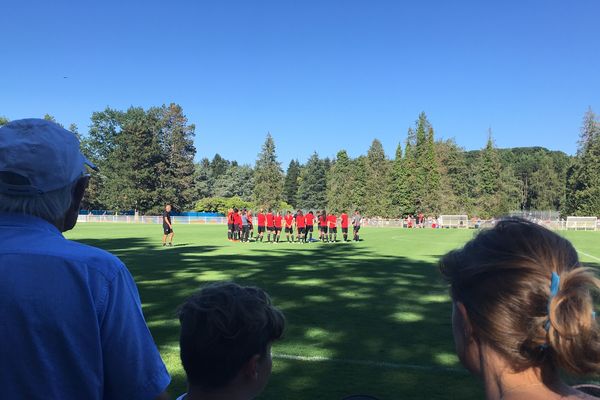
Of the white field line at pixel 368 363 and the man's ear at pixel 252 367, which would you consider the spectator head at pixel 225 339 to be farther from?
the white field line at pixel 368 363

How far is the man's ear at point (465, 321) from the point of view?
1.67 metres

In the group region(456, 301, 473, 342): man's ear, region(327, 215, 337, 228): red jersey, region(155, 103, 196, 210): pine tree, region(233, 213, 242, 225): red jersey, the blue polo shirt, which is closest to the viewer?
the blue polo shirt

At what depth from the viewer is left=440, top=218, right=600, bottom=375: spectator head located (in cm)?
145

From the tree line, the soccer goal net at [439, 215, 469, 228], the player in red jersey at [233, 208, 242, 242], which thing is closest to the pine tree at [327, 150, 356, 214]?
the tree line

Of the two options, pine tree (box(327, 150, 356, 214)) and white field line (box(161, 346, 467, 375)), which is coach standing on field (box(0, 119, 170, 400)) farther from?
pine tree (box(327, 150, 356, 214))

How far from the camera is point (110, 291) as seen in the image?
5.34 ft

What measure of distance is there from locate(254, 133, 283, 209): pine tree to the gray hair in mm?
88210

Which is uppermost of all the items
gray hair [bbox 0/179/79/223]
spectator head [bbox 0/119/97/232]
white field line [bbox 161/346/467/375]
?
spectator head [bbox 0/119/97/232]

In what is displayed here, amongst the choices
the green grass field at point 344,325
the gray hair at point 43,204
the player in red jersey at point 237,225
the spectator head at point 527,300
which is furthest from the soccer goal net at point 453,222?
the gray hair at point 43,204

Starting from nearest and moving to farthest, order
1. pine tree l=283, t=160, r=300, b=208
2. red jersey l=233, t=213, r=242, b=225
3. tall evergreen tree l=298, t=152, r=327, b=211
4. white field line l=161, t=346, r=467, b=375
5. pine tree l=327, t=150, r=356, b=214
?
white field line l=161, t=346, r=467, b=375
red jersey l=233, t=213, r=242, b=225
pine tree l=327, t=150, r=356, b=214
tall evergreen tree l=298, t=152, r=327, b=211
pine tree l=283, t=160, r=300, b=208

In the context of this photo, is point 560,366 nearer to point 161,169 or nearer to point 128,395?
point 128,395

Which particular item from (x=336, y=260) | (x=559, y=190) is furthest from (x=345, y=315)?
(x=559, y=190)

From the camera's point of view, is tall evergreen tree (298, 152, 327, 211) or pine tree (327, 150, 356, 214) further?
tall evergreen tree (298, 152, 327, 211)

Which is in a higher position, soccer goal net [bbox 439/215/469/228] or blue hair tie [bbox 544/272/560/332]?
blue hair tie [bbox 544/272/560/332]
